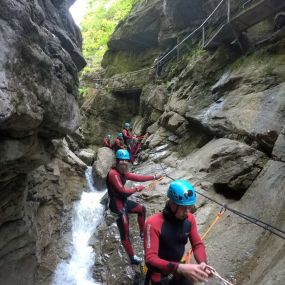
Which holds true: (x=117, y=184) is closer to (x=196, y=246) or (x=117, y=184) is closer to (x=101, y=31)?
(x=196, y=246)

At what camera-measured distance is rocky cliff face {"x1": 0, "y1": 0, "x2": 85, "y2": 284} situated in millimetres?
5090

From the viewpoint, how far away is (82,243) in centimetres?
1136

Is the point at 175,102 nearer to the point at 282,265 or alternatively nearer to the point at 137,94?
the point at 137,94

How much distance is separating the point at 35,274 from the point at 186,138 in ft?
24.7

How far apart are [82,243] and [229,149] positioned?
236 inches

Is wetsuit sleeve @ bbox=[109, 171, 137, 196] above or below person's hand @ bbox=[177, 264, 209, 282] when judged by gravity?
below

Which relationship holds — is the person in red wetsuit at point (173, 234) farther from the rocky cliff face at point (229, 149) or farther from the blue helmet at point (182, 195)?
the rocky cliff face at point (229, 149)

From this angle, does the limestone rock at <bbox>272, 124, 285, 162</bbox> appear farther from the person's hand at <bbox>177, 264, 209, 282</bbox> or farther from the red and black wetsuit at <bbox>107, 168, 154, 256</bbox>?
the person's hand at <bbox>177, 264, 209, 282</bbox>

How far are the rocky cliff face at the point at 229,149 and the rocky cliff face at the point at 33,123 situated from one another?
6.53ft

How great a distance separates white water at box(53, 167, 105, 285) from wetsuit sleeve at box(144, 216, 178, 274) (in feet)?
16.9

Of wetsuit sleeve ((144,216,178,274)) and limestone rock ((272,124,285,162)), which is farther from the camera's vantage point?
limestone rock ((272,124,285,162))

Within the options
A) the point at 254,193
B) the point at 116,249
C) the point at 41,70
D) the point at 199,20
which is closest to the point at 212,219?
the point at 254,193

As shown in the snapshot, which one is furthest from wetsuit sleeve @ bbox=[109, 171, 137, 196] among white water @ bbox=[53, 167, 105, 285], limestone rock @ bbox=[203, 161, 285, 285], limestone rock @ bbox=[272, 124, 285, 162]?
limestone rock @ bbox=[272, 124, 285, 162]

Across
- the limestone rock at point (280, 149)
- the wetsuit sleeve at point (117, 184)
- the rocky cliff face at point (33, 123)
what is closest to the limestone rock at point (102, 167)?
the rocky cliff face at point (33, 123)
